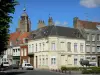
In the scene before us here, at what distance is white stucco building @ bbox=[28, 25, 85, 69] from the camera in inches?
3044

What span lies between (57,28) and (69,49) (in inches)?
270

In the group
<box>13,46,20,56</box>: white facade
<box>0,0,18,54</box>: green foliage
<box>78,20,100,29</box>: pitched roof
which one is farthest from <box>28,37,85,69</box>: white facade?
<box>0,0,18,54</box>: green foliage

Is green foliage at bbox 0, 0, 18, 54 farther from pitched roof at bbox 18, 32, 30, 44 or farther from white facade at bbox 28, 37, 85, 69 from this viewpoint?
pitched roof at bbox 18, 32, 30, 44

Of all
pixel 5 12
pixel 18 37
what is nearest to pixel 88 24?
pixel 18 37

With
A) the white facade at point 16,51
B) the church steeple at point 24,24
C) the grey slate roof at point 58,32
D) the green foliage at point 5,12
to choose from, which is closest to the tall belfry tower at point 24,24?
the church steeple at point 24,24

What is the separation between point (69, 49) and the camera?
7988cm

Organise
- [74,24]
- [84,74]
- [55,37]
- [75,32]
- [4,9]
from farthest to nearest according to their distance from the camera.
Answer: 1. [74,24]
2. [75,32]
3. [55,37]
4. [84,74]
5. [4,9]

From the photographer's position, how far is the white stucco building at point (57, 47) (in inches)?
3044

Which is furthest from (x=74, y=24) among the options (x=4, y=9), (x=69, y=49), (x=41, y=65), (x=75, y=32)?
(x=4, y=9)

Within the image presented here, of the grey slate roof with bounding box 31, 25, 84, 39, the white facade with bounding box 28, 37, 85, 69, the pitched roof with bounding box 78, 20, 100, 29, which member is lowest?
the white facade with bounding box 28, 37, 85, 69

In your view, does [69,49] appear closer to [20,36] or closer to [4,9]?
[20,36]

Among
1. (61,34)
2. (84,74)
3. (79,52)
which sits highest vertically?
(61,34)

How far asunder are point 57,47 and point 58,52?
4.59 feet

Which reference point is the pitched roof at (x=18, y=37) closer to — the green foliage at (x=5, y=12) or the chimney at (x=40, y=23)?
the chimney at (x=40, y=23)
